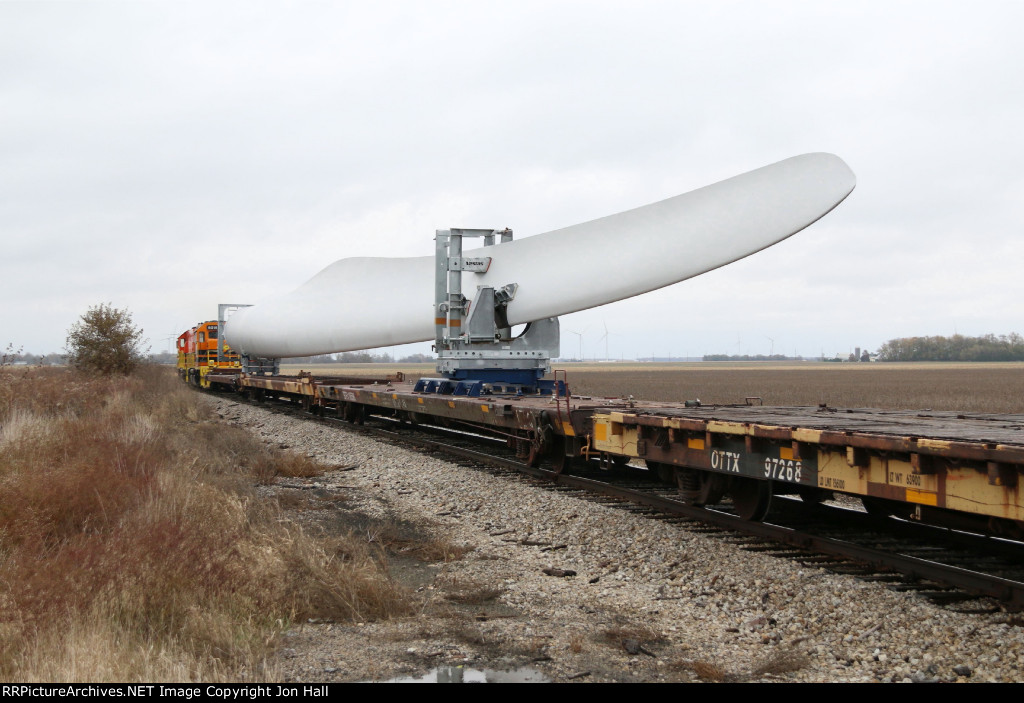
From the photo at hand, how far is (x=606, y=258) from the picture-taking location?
1198 centimetres

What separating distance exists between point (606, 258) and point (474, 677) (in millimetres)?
8437

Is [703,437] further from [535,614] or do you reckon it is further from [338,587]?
[338,587]

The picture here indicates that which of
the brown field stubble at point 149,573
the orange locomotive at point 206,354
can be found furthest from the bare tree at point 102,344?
the brown field stubble at point 149,573

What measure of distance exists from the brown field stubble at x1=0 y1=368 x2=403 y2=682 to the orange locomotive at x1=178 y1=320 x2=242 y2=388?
22670 millimetres

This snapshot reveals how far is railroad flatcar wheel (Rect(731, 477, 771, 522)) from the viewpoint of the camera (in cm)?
729

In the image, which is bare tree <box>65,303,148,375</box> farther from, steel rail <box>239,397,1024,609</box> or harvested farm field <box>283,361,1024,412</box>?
steel rail <box>239,397,1024,609</box>

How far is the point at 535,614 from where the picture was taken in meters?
5.41

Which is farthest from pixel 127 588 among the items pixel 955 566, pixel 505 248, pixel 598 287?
pixel 505 248

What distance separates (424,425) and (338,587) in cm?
1134

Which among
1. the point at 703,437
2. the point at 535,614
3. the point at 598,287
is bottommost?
the point at 535,614

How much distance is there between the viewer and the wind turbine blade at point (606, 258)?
1036 cm

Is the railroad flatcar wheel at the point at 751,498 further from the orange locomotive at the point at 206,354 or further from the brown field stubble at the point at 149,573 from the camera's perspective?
the orange locomotive at the point at 206,354

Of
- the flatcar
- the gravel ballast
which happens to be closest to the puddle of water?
the gravel ballast

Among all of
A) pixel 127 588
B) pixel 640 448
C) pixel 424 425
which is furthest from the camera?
pixel 424 425
